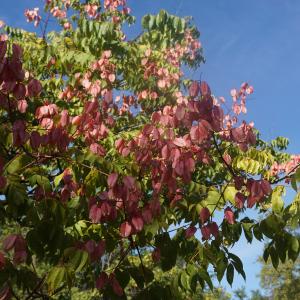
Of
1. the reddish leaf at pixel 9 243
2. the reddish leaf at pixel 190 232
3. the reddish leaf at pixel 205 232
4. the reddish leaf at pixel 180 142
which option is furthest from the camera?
the reddish leaf at pixel 190 232

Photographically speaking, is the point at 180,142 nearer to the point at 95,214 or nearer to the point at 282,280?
the point at 95,214

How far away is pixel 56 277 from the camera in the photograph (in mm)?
2846

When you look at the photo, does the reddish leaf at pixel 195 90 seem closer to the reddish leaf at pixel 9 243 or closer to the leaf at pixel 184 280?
the leaf at pixel 184 280

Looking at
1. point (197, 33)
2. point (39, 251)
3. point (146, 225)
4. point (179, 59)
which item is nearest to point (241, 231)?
point (146, 225)

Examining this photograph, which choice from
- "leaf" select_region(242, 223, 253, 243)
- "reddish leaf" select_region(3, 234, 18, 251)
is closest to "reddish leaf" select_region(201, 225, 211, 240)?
"leaf" select_region(242, 223, 253, 243)

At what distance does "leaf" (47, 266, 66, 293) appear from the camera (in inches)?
111

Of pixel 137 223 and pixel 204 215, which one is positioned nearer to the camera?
pixel 137 223

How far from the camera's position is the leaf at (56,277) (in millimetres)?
2818

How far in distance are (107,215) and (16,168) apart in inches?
30.3

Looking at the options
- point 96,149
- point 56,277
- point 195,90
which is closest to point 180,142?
point 195,90

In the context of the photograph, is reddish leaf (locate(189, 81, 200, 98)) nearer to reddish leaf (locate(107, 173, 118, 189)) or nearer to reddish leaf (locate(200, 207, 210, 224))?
reddish leaf (locate(107, 173, 118, 189))

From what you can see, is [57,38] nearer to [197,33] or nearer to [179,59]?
[179,59]

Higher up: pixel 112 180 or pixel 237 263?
pixel 112 180

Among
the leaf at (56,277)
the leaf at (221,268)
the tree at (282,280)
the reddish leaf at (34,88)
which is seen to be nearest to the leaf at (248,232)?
the leaf at (221,268)
